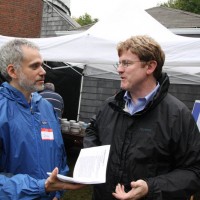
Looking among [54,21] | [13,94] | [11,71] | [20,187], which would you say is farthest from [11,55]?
[54,21]

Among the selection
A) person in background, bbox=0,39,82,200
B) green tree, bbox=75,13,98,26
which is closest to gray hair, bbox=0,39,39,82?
person in background, bbox=0,39,82,200

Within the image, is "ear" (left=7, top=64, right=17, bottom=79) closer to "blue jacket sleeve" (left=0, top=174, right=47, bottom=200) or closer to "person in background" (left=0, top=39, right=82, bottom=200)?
"person in background" (left=0, top=39, right=82, bottom=200)

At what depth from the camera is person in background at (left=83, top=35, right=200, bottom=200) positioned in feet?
6.36

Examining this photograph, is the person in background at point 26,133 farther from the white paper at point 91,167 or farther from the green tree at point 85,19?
the green tree at point 85,19

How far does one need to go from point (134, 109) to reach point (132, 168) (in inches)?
14.9

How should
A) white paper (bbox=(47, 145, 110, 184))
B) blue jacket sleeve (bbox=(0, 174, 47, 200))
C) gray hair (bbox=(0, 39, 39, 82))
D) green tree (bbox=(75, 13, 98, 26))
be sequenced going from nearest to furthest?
white paper (bbox=(47, 145, 110, 184)) → blue jacket sleeve (bbox=(0, 174, 47, 200)) → gray hair (bbox=(0, 39, 39, 82)) → green tree (bbox=(75, 13, 98, 26))

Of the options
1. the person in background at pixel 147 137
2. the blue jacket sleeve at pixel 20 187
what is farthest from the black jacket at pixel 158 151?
the blue jacket sleeve at pixel 20 187

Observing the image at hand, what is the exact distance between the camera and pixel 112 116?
86.0 inches

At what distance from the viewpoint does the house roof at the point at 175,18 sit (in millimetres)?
9320

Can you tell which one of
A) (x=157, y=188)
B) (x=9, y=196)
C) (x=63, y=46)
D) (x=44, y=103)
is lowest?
(x=9, y=196)

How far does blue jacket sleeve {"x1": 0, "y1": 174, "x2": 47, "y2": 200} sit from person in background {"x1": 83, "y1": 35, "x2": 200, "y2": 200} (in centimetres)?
39

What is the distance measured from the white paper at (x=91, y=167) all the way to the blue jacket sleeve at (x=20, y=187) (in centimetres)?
15

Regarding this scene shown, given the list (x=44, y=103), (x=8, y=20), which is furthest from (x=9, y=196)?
(x=8, y=20)

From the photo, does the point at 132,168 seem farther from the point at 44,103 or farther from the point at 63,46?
the point at 63,46
